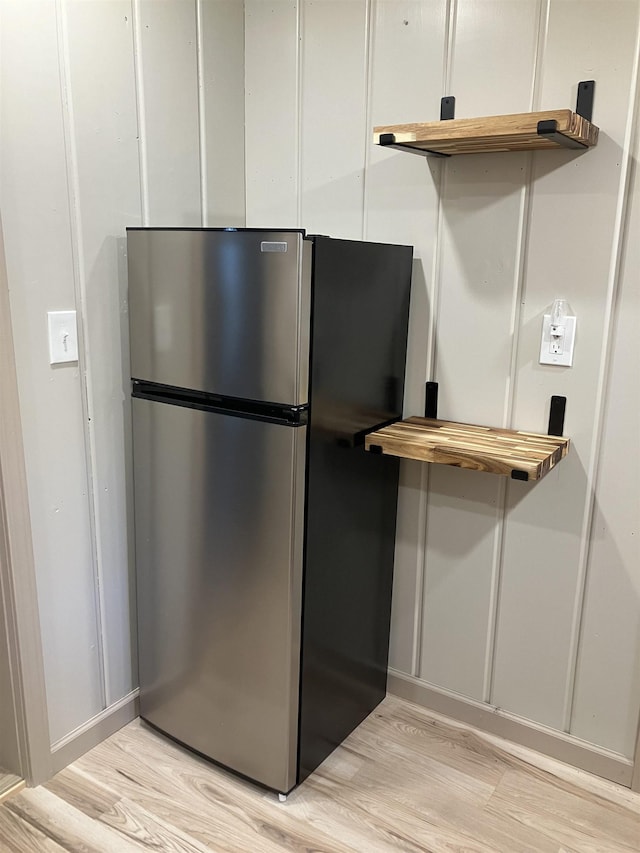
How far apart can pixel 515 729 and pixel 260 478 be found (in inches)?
42.9

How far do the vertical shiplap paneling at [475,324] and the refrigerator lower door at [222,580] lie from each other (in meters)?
0.56

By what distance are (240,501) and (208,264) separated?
57 cm

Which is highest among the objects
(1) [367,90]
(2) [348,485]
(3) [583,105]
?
(1) [367,90]

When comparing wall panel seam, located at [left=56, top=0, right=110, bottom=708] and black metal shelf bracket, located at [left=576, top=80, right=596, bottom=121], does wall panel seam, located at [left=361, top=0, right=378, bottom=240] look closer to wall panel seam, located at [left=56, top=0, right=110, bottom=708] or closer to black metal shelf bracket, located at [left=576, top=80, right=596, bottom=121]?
black metal shelf bracket, located at [left=576, top=80, right=596, bottom=121]

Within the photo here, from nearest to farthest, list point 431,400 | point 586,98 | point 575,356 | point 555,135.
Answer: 1. point 555,135
2. point 586,98
3. point 575,356
4. point 431,400

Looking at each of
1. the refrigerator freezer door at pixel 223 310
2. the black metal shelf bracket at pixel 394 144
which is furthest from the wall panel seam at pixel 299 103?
the refrigerator freezer door at pixel 223 310

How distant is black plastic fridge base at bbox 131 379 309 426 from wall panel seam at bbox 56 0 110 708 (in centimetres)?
14

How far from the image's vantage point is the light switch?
67.2 inches

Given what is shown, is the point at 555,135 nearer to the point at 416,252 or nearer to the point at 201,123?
the point at 416,252

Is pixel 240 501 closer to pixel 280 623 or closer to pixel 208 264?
pixel 280 623

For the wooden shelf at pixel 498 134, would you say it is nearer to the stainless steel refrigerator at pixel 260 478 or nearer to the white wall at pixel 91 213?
the stainless steel refrigerator at pixel 260 478

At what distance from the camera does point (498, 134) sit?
5.04ft

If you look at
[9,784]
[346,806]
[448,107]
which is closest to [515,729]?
[346,806]

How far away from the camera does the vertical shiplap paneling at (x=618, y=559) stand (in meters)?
1.68
